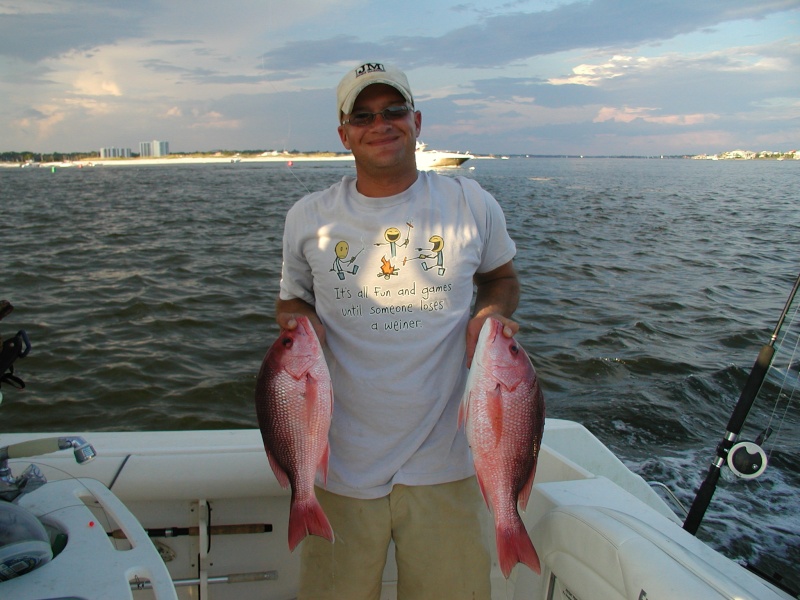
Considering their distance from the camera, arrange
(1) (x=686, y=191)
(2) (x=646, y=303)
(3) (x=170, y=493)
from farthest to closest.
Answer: (1) (x=686, y=191) → (2) (x=646, y=303) → (3) (x=170, y=493)

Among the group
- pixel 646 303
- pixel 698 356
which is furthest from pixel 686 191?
pixel 698 356

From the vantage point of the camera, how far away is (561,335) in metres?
9.27

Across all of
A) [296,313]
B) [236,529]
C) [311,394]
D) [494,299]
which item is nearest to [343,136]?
[296,313]

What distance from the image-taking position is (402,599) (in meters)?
2.42

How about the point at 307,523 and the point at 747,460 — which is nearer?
the point at 307,523

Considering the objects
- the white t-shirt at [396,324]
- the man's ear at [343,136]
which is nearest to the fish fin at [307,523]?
the white t-shirt at [396,324]

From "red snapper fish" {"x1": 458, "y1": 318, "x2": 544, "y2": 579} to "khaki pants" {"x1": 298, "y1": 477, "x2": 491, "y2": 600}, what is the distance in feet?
Answer: 0.82

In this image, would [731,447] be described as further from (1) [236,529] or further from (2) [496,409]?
(1) [236,529]

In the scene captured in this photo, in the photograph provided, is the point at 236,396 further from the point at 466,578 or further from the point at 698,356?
the point at 698,356

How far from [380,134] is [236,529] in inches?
80.6

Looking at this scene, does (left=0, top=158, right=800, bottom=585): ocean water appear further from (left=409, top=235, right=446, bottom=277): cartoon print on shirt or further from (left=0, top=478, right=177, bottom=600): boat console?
(left=0, top=478, right=177, bottom=600): boat console

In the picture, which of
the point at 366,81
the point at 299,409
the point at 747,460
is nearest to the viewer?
the point at 299,409

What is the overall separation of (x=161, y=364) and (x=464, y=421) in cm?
709

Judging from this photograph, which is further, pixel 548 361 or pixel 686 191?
pixel 686 191
